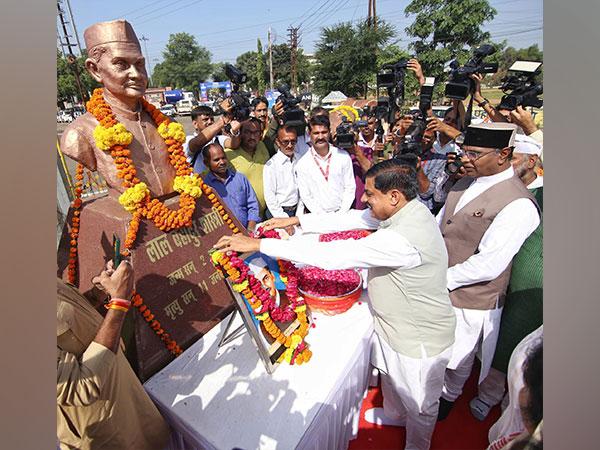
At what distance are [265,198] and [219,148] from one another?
0.81 m

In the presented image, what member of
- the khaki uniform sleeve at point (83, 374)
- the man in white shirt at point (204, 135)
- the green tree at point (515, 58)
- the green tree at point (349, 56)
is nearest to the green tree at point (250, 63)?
the green tree at point (349, 56)

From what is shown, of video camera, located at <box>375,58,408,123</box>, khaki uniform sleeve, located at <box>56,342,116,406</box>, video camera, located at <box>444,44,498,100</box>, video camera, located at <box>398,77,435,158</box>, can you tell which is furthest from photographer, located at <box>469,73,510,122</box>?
khaki uniform sleeve, located at <box>56,342,116,406</box>

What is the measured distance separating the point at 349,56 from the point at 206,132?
26.9 metres

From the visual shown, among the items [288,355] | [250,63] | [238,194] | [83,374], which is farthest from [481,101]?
[250,63]

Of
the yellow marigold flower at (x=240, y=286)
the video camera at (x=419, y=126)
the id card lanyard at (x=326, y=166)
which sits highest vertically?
the video camera at (x=419, y=126)

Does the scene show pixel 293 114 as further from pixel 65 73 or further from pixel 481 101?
pixel 65 73

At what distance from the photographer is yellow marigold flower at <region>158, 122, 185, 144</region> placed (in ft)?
7.32

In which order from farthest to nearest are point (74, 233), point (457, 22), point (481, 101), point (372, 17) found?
point (372, 17) → point (457, 22) → point (481, 101) → point (74, 233)

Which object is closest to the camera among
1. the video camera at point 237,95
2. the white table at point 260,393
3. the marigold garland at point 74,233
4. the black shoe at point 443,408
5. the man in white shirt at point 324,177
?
the white table at point 260,393

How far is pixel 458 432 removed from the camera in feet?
8.23

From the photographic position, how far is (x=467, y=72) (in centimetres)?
334

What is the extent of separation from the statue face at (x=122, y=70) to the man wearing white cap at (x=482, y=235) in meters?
2.12

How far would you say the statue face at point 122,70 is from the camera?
6.14 ft

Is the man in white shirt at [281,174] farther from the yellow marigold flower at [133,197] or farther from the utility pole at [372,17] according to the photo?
the utility pole at [372,17]
